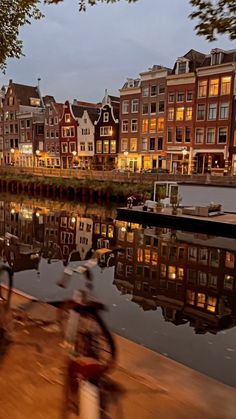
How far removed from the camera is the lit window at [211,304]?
10.4 metres

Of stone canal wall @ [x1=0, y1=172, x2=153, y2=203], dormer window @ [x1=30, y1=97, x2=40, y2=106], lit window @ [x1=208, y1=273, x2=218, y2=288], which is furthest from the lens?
dormer window @ [x1=30, y1=97, x2=40, y2=106]

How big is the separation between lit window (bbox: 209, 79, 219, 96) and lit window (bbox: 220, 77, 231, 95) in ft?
2.00

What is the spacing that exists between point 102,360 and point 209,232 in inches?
719

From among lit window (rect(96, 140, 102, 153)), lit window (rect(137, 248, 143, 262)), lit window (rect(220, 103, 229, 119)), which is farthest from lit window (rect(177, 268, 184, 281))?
lit window (rect(96, 140, 102, 153))

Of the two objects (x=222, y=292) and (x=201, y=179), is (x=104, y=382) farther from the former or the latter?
(x=201, y=179)

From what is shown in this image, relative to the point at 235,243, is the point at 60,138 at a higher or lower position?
higher

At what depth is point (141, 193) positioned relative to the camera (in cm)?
3566

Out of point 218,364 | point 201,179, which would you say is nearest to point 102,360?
point 218,364

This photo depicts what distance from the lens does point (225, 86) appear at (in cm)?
4419

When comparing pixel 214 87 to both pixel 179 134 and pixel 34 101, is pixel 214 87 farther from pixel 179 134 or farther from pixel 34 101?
pixel 34 101

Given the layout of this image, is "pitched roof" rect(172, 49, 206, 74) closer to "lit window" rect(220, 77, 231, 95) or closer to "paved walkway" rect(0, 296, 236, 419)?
"lit window" rect(220, 77, 231, 95)

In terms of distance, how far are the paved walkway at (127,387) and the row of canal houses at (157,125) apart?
36391 millimetres

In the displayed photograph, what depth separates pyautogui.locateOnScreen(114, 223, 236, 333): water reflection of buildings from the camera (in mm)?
10031

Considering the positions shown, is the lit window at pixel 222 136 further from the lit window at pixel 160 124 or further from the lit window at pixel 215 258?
the lit window at pixel 215 258
